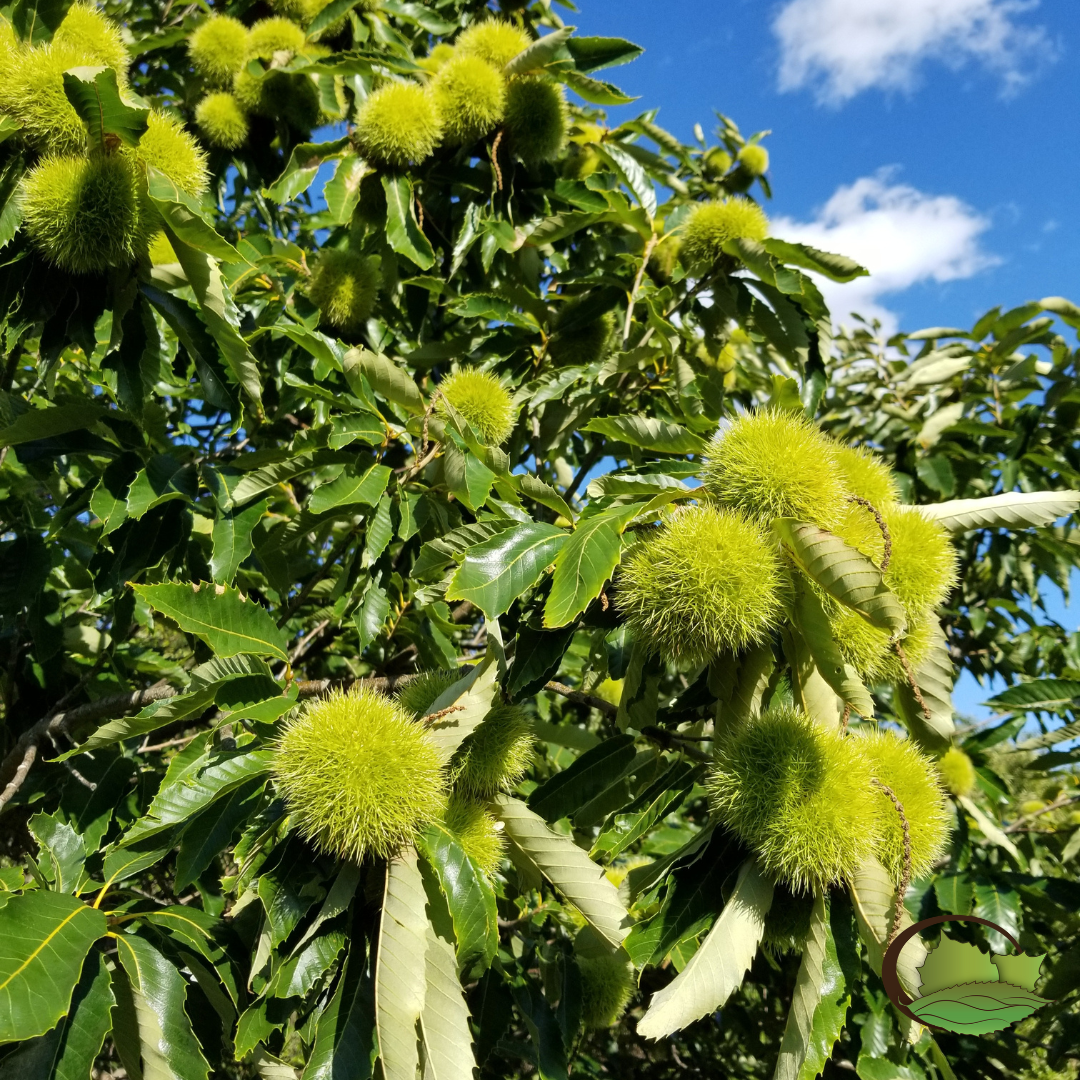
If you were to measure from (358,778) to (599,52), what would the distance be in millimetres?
1963

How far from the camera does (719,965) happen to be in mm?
1117

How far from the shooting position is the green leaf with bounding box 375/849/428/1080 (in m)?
1.09

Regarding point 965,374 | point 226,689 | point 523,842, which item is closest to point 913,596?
point 523,842

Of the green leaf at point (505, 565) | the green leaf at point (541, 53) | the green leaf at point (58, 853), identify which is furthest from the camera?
the green leaf at point (541, 53)

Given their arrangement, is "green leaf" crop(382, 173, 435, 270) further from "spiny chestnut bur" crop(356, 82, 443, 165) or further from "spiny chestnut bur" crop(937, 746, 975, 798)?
"spiny chestnut bur" crop(937, 746, 975, 798)

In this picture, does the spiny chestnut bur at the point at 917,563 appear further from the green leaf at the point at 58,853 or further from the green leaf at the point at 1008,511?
the green leaf at the point at 58,853

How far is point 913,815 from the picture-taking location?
49.8 inches

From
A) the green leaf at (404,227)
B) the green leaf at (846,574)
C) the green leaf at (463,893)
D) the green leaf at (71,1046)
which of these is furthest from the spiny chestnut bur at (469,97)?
Answer: the green leaf at (71,1046)

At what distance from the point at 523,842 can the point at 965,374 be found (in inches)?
114

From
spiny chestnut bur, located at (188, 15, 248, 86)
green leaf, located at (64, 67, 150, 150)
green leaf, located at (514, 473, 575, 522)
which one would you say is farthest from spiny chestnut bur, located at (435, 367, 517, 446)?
spiny chestnut bur, located at (188, 15, 248, 86)

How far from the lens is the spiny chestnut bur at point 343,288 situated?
2.21m

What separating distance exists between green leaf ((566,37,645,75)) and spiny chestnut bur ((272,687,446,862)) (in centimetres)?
183

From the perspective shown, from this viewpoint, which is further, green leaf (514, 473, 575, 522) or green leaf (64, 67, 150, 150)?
green leaf (514, 473, 575, 522)

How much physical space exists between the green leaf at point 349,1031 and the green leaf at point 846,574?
85 cm
